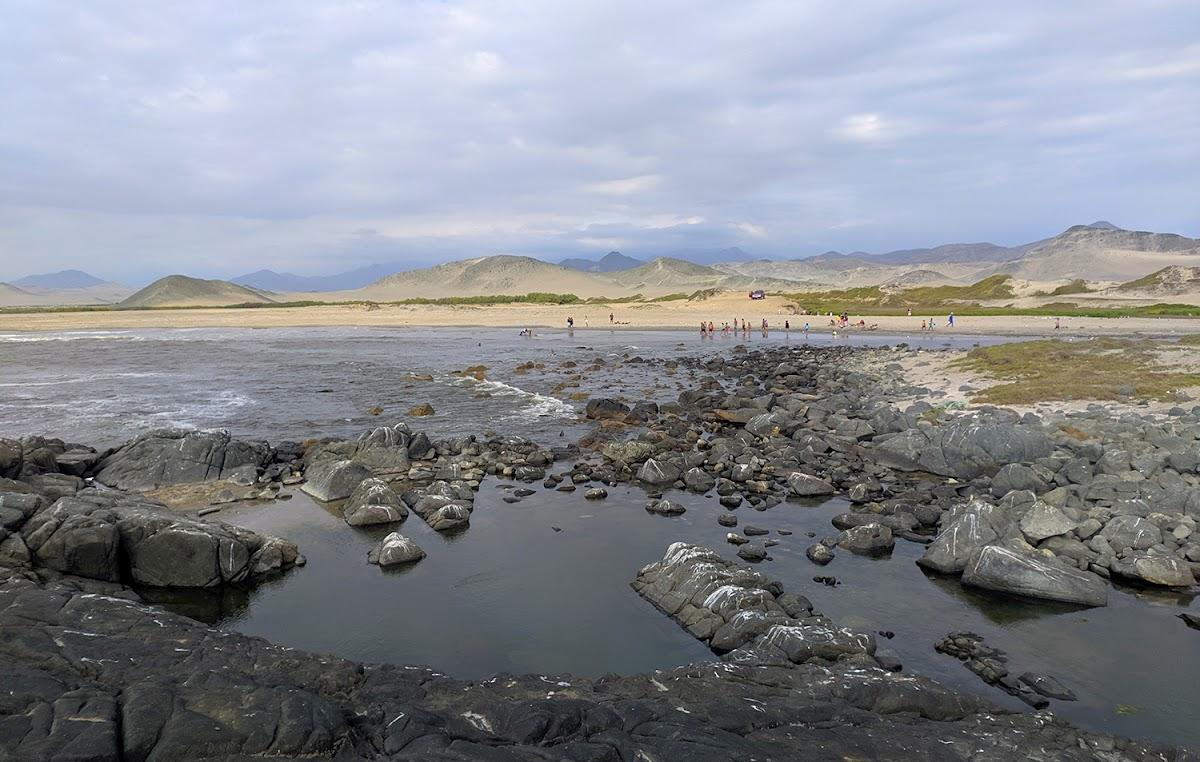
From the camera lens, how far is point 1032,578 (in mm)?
10562

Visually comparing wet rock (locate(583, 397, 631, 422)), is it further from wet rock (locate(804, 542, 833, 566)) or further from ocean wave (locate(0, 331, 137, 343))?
ocean wave (locate(0, 331, 137, 343))

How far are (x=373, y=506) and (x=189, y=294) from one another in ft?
508

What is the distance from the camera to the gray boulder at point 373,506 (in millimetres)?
14258

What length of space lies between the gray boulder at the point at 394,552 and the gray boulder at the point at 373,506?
149 cm

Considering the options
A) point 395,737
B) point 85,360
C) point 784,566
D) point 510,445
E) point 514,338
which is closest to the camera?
point 395,737

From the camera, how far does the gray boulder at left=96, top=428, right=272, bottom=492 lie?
16.4m

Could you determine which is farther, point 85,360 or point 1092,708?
point 85,360

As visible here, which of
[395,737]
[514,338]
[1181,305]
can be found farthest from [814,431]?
[1181,305]

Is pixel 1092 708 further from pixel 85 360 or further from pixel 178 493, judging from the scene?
pixel 85 360

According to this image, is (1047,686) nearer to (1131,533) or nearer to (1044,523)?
(1044,523)

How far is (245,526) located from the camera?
555 inches

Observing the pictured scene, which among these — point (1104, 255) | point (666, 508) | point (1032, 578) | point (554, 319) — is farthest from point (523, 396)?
point (1104, 255)

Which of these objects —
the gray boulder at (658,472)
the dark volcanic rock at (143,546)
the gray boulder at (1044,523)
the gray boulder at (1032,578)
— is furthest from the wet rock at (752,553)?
the dark volcanic rock at (143,546)

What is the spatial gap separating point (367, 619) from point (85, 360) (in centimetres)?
4465
